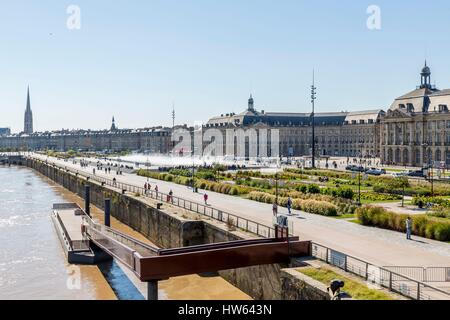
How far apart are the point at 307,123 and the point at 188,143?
→ 4460cm

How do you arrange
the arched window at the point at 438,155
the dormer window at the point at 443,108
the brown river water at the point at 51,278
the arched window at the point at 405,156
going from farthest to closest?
the arched window at the point at 405,156, the arched window at the point at 438,155, the dormer window at the point at 443,108, the brown river water at the point at 51,278

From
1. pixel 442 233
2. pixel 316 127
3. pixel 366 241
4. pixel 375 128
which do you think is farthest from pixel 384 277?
pixel 316 127

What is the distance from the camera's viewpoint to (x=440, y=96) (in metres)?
97.2

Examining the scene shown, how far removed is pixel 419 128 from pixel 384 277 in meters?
89.0

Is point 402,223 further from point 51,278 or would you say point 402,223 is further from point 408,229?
point 51,278

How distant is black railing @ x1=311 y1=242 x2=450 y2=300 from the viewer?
16.4 metres

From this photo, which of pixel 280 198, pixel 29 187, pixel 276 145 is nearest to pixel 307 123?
pixel 276 145

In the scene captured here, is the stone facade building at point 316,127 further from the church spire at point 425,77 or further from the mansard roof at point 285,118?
the church spire at point 425,77

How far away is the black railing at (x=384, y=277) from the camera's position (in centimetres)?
1641

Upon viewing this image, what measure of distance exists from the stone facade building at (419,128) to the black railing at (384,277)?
7647 centimetres

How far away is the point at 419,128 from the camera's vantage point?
10112 centimetres

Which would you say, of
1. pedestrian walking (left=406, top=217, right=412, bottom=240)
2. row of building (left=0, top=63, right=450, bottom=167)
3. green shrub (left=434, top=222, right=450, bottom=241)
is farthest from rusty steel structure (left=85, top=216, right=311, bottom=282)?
row of building (left=0, top=63, right=450, bottom=167)

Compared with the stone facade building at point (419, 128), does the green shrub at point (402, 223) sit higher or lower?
lower

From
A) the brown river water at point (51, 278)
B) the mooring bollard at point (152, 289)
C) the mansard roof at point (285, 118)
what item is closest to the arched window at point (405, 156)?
the mansard roof at point (285, 118)
